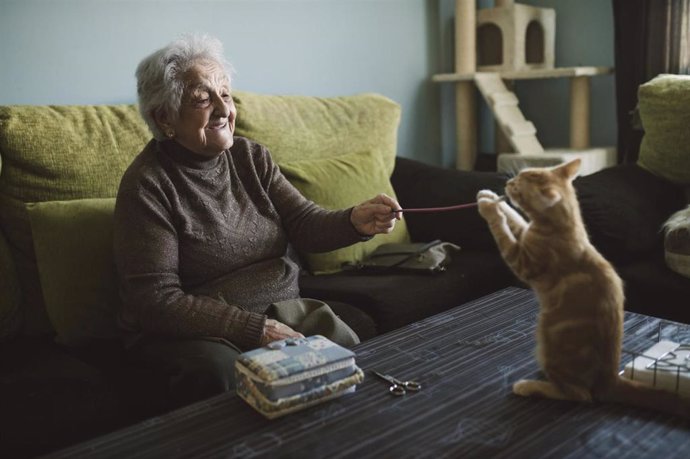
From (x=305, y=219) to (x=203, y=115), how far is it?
0.39 meters

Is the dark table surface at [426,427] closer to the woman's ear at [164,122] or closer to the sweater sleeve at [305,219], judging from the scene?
the sweater sleeve at [305,219]

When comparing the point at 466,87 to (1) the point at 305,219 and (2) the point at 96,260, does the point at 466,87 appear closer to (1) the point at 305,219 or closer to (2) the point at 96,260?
(1) the point at 305,219

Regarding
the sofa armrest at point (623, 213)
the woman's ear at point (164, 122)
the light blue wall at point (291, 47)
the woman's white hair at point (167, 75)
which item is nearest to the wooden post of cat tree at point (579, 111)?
the light blue wall at point (291, 47)

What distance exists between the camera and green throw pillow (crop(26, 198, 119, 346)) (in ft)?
5.33

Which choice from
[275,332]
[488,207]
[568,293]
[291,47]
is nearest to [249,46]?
[291,47]

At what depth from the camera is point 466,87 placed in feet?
10.6

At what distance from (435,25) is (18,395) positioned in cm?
264

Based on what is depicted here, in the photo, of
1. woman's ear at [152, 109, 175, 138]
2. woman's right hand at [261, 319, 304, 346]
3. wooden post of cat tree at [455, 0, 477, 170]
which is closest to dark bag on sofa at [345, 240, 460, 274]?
woman's right hand at [261, 319, 304, 346]

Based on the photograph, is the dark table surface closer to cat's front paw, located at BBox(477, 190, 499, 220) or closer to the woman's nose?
cat's front paw, located at BBox(477, 190, 499, 220)

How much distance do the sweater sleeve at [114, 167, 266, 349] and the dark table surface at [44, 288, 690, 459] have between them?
0.28 meters

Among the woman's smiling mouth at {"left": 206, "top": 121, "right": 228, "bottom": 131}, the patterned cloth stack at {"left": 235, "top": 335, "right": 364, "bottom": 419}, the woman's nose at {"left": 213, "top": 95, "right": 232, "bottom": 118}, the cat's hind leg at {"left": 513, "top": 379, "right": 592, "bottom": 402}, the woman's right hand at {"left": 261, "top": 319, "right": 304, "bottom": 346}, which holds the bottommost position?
the woman's right hand at {"left": 261, "top": 319, "right": 304, "bottom": 346}

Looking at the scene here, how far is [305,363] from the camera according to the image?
3.60 ft

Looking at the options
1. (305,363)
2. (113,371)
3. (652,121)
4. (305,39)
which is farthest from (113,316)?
(652,121)

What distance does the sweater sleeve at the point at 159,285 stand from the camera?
142cm
